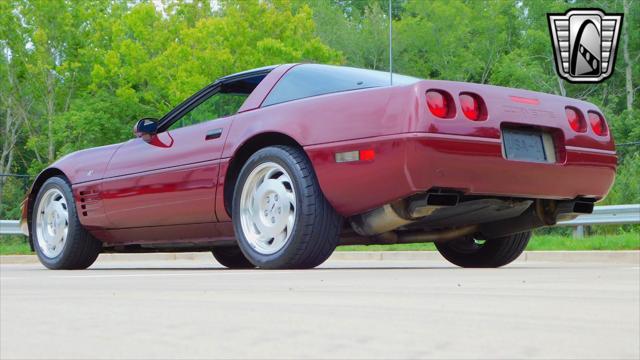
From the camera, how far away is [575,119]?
6289 millimetres

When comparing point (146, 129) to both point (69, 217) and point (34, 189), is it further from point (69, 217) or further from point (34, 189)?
point (34, 189)

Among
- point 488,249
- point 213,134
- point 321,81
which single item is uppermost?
point 321,81

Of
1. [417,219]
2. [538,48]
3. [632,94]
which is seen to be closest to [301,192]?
[417,219]

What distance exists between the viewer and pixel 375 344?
219 cm

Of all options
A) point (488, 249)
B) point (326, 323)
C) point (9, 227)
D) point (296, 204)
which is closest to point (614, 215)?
point (488, 249)

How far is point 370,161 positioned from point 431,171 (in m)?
0.37

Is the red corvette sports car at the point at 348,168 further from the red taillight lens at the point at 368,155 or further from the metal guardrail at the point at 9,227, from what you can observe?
the metal guardrail at the point at 9,227

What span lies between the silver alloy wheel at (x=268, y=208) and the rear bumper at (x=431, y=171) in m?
0.33

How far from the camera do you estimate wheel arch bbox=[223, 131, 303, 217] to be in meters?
6.23

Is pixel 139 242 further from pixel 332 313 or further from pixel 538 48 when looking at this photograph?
pixel 538 48

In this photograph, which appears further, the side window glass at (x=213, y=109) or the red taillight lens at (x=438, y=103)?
the side window glass at (x=213, y=109)

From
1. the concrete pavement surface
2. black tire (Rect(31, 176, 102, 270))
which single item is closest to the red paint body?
black tire (Rect(31, 176, 102, 270))

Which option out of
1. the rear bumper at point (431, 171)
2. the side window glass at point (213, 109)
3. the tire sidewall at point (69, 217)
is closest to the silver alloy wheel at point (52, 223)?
the tire sidewall at point (69, 217)

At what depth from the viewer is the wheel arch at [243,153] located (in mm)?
6226
